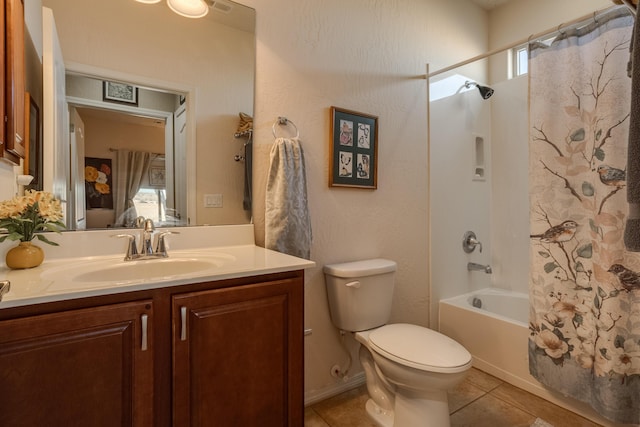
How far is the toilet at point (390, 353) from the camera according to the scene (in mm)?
1341

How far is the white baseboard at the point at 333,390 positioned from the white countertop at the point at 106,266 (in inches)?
34.8

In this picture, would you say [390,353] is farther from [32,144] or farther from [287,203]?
[32,144]

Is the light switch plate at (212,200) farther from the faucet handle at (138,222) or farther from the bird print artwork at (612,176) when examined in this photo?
the bird print artwork at (612,176)

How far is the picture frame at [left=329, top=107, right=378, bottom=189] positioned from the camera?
1.83 m

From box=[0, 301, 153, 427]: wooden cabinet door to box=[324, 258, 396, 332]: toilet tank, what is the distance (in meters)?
0.98

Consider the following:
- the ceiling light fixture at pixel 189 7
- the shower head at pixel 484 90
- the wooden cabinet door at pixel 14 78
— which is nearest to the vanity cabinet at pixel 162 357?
the wooden cabinet door at pixel 14 78

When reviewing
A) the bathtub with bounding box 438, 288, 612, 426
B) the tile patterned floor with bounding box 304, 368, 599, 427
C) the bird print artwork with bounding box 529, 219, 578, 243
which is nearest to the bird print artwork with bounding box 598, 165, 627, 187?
the bird print artwork with bounding box 529, 219, 578, 243

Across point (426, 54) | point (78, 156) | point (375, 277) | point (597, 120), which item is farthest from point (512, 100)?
point (78, 156)

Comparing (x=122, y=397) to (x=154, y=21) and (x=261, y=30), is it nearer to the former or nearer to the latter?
(x=154, y=21)

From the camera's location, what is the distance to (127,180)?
139 cm

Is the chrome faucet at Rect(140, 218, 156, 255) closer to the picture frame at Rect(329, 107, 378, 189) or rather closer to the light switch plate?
the light switch plate

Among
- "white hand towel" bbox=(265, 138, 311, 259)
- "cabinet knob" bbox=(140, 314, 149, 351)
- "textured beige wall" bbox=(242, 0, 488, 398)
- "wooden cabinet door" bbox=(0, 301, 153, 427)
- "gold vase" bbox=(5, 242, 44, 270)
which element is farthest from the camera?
"textured beige wall" bbox=(242, 0, 488, 398)

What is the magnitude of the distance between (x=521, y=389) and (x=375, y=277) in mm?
1120

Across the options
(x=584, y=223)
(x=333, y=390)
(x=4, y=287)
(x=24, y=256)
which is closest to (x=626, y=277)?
(x=584, y=223)
